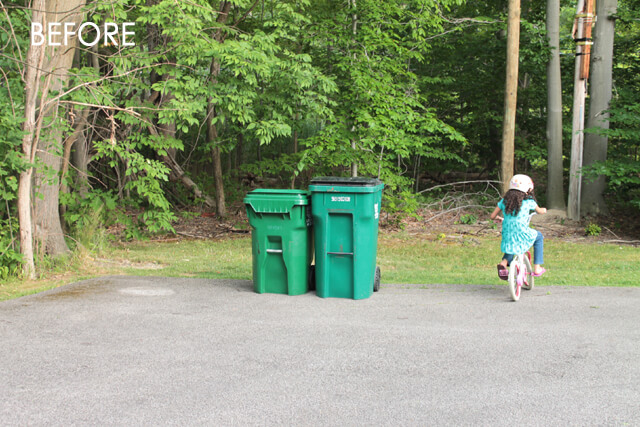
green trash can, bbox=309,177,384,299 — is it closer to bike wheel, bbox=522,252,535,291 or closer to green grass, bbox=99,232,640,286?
green grass, bbox=99,232,640,286

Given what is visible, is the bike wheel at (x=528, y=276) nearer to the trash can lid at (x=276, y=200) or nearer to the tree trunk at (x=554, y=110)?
the trash can lid at (x=276, y=200)

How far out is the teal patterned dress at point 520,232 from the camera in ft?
22.0

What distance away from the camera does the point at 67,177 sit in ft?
33.7

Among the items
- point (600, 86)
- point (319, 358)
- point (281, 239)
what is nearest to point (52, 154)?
point (281, 239)

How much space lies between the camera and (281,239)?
6934mm

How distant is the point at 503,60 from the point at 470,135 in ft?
9.11

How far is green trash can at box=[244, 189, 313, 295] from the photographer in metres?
6.83

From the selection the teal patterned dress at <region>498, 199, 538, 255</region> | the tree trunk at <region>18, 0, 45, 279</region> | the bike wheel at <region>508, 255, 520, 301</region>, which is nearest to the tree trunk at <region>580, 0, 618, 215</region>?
the teal patterned dress at <region>498, 199, 538, 255</region>

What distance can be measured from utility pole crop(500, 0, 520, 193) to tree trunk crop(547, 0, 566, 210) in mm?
2083

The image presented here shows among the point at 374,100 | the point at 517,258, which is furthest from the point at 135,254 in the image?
the point at 517,258


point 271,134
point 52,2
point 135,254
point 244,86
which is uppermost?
point 52,2

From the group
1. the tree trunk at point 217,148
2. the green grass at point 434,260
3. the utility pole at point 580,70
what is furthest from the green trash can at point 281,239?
the utility pole at point 580,70

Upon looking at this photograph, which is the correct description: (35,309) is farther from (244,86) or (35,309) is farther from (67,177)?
(244,86)

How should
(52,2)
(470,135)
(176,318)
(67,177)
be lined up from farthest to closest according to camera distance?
(470,135) < (67,177) < (52,2) < (176,318)
